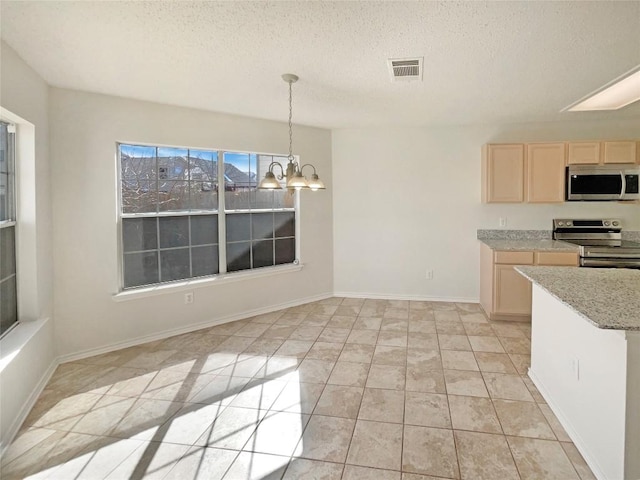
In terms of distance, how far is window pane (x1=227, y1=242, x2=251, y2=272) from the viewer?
14.1 feet

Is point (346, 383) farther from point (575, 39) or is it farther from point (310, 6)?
point (575, 39)

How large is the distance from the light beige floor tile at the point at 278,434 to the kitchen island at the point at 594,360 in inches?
61.7

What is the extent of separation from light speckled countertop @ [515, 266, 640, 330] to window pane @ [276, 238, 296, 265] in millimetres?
2890

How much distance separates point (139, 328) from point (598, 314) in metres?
3.72

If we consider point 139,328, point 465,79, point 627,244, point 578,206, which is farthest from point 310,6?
point 627,244

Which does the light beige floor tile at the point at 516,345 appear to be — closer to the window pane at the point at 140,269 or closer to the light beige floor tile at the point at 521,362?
the light beige floor tile at the point at 521,362

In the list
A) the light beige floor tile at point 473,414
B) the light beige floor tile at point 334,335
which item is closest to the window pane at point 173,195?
the light beige floor tile at point 334,335

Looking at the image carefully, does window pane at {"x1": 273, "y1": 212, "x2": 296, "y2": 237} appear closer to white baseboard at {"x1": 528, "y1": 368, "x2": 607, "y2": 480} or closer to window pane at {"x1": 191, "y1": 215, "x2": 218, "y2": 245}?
window pane at {"x1": 191, "y1": 215, "x2": 218, "y2": 245}

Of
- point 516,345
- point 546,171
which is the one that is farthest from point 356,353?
point 546,171

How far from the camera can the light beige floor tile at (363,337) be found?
142 inches

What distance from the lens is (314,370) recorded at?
2969 mm

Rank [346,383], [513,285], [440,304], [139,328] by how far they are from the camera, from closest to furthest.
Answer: [346,383] → [139,328] → [513,285] → [440,304]

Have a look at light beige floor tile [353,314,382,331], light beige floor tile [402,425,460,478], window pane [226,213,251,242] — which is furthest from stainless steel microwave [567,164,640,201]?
window pane [226,213,251,242]

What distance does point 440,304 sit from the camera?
15.9ft
